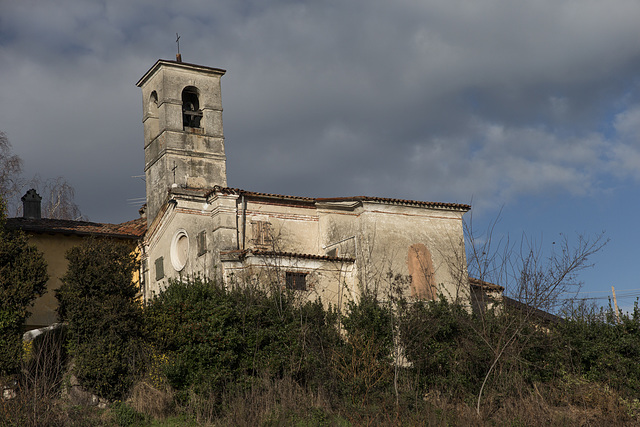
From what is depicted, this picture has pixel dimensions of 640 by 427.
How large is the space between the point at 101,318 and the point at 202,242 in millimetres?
5582

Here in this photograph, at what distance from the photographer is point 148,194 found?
24.9 meters

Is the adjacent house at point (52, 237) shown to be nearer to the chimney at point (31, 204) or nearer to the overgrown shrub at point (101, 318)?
the chimney at point (31, 204)

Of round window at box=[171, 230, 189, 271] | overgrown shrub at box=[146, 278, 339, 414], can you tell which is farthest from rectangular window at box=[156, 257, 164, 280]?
overgrown shrub at box=[146, 278, 339, 414]

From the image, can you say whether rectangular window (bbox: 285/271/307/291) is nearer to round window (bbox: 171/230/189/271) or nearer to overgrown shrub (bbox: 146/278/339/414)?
overgrown shrub (bbox: 146/278/339/414)

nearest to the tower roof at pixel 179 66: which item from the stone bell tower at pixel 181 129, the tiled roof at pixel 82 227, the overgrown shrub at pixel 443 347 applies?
the stone bell tower at pixel 181 129

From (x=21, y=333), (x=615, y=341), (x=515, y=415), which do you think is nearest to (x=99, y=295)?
(x=21, y=333)

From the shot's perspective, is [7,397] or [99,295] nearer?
[7,397]

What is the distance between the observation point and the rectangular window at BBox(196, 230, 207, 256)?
2194 cm

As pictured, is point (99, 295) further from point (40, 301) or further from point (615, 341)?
point (615, 341)

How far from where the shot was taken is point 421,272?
891 inches

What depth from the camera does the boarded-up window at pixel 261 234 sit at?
2216 centimetres

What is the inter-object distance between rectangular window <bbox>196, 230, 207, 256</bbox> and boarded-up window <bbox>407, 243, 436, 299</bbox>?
6.09 meters

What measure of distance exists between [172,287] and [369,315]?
5.20 meters

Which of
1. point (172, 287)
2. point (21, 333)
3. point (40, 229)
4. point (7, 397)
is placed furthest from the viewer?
point (40, 229)
